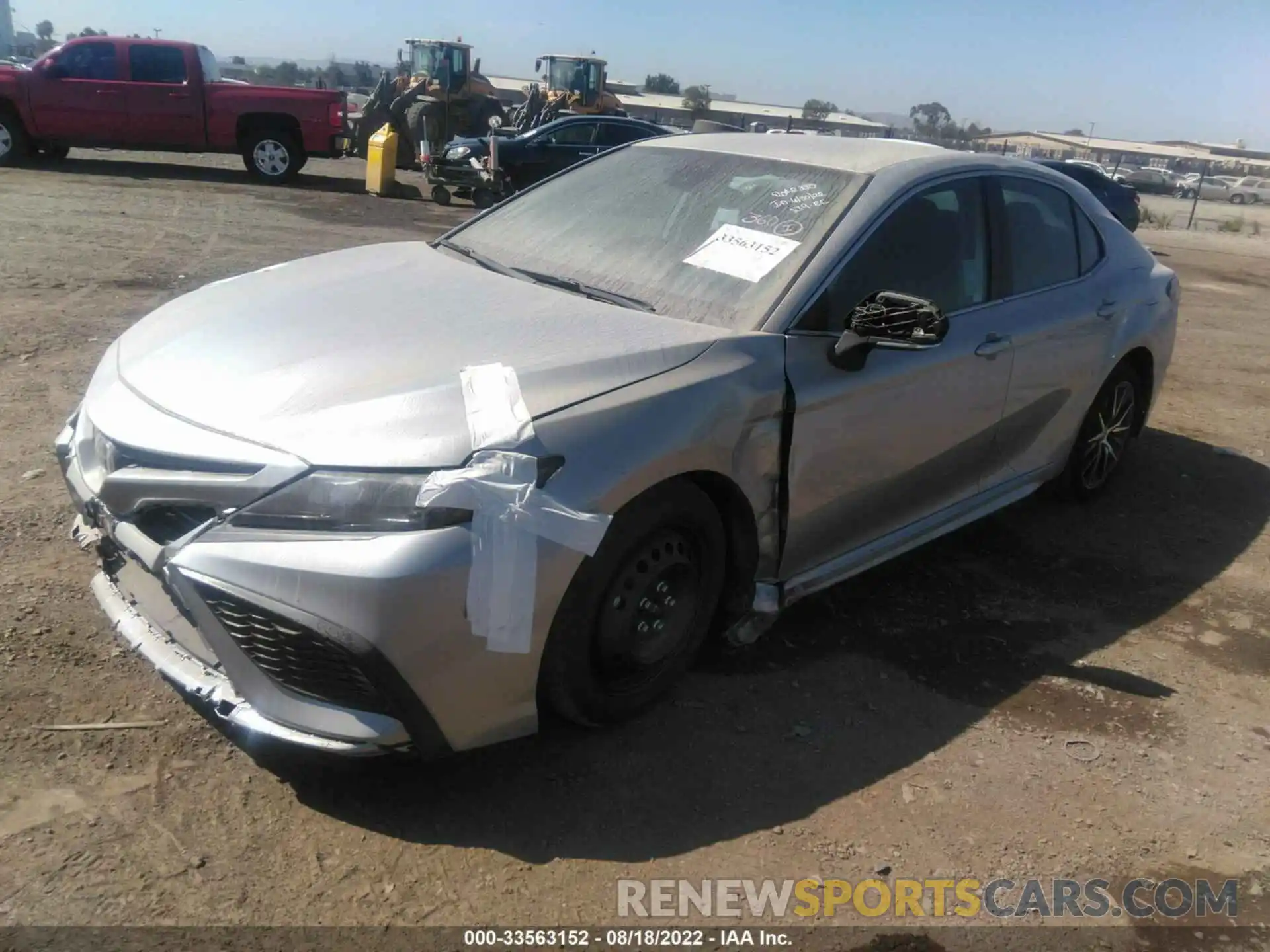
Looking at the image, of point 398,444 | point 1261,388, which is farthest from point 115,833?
point 1261,388

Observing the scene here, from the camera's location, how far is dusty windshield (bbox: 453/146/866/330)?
3264 millimetres

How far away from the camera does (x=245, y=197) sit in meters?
14.0

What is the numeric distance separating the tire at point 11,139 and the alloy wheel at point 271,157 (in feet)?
10.6

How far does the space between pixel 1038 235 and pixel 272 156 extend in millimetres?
14462

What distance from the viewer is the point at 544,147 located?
1591 centimetres

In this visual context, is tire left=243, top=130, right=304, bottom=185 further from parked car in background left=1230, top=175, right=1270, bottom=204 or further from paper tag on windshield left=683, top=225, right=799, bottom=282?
parked car in background left=1230, top=175, right=1270, bottom=204

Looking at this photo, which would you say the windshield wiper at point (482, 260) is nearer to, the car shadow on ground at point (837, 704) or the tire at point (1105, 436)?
the car shadow on ground at point (837, 704)

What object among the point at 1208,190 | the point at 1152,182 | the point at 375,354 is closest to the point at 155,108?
the point at 375,354

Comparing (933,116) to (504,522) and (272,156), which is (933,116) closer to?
(272,156)

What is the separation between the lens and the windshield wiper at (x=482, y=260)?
3.58m

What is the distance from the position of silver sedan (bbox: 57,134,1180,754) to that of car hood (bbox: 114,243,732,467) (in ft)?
0.04

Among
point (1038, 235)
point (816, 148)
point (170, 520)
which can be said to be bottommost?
point (170, 520)

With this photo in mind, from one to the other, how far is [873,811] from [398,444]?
1.62m

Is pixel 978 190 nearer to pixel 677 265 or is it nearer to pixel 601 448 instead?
pixel 677 265
